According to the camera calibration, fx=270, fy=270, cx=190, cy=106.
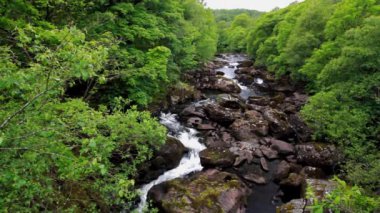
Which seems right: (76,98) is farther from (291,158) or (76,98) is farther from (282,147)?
(282,147)

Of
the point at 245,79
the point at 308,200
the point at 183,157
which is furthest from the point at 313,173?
the point at 245,79

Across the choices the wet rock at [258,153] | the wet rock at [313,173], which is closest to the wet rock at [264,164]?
the wet rock at [258,153]

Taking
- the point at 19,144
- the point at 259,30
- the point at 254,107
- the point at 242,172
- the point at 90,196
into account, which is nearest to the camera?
the point at 19,144

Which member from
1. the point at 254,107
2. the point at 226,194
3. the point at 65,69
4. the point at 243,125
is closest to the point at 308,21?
the point at 254,107

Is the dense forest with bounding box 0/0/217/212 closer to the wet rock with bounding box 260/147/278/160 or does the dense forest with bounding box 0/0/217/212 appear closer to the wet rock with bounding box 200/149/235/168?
the wet rock with bounding box 200/149/235/168

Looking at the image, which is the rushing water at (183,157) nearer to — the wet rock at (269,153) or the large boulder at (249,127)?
the large boulder at (249,127)

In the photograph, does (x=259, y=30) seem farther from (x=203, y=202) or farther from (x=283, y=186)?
(x=203, y=202)

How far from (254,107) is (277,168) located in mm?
8687

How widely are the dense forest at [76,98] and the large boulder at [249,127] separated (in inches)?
248

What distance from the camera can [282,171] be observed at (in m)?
15.6

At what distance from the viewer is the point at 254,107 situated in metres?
24.2

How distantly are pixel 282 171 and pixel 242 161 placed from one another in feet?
7.78

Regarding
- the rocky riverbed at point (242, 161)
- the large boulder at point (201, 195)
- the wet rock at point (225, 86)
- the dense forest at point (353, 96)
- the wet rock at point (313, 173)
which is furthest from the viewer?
the wet rock at point (225, 86)

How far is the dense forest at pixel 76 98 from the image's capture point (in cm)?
395
